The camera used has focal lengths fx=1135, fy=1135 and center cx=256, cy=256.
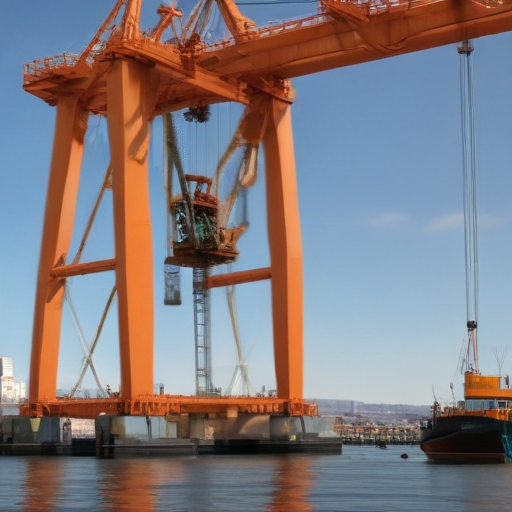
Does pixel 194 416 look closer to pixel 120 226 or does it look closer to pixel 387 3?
pixel 120 226

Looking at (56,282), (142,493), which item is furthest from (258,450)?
(142,493)

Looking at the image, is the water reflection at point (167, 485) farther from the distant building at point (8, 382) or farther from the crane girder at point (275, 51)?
the distant building at point (8, 382)

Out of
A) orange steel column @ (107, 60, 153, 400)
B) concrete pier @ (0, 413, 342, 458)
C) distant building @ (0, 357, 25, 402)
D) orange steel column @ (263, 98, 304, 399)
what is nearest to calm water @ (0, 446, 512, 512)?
orange steel column @ (107, 60, 153, 400)

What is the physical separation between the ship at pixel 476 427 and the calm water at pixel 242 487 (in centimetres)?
301

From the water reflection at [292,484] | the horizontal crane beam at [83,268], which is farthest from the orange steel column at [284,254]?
the horizontal crane beam at [83,268]

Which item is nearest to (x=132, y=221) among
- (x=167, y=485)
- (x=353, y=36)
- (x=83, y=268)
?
(x=83, y=268)

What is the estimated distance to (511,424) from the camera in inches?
1502

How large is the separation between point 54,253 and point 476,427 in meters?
16.7

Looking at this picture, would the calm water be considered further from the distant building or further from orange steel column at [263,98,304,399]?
the distant building

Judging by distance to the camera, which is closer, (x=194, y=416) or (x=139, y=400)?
A: (x=139, y=400)

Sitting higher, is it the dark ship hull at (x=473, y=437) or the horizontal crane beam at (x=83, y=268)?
the horizontal crane beam at (x=83, y=268)

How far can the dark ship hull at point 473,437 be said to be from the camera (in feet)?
126

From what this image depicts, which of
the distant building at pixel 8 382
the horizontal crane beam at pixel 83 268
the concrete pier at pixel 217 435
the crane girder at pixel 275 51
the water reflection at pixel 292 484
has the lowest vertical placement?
the water reflection at pixel 292 484

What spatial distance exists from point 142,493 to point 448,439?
19626mm
